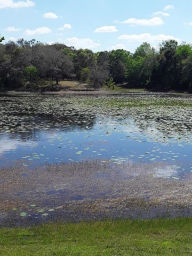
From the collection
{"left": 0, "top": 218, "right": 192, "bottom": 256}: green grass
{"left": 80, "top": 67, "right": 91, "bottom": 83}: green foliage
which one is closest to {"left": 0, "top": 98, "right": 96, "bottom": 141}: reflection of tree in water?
{"left": 0, "top": 218, "right": 192, "bottom": 256}: green grass

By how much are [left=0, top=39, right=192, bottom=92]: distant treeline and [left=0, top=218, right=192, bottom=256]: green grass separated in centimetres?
7827

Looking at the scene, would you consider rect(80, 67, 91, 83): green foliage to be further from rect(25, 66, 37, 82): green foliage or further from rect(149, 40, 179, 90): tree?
rect(149, 40, 179, 90): tree

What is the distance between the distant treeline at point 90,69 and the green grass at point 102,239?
257 feet

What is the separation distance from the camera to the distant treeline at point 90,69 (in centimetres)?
8475

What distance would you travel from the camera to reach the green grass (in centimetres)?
640

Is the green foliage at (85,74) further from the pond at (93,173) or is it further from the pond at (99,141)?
the pond at (93,173)

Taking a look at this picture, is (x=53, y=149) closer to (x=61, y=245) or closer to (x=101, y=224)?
(x=101, y=224)

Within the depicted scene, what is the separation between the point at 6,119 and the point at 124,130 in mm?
11708

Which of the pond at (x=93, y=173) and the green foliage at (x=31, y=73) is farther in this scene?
the green foliage at (x=31, y=73)

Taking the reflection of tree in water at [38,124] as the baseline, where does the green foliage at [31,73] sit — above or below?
above

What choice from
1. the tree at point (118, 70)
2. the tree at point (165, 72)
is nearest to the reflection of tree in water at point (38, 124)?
the tree at point (165, 72)

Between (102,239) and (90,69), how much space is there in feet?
289

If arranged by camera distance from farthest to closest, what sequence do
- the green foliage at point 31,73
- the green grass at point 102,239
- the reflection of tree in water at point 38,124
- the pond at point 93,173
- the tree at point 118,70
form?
the tree at point 118,70, the green foliage at point 31,73, the reflection of tree in water at point 38,124, the pond at point 93,173, the green grass at point 102,239

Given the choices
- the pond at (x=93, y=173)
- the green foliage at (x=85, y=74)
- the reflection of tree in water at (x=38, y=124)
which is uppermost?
the green foliage at (x=85, y=74)
